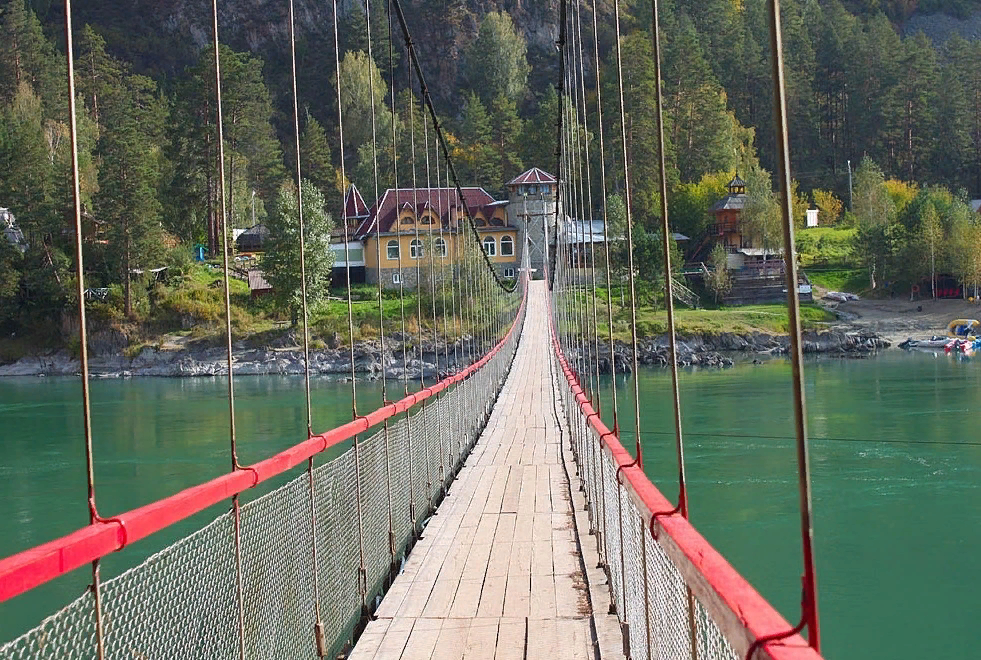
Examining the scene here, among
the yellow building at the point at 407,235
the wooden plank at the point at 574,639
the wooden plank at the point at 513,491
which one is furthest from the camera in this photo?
the yellow building at the point at 407,235

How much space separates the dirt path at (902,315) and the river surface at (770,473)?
9104 millimetres

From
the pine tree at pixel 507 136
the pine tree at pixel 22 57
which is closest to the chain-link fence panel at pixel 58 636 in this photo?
the pine tree at pixel 22 57

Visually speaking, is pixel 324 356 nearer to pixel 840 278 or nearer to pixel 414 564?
pixel 840 278

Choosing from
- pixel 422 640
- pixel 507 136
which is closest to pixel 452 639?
pixel 422 640

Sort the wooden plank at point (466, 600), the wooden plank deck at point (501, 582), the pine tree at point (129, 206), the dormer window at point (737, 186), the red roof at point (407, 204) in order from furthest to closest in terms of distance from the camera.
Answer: the dormer window at point (737, 186) < the red roof at point (407, 204) < the pine tree at point (129, 206) < the wooden plank at point (466, 600) < the wooden plank deck at point (501, 582)

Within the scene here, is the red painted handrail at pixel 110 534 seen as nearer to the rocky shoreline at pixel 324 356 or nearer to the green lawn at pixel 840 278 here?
the rocky shoreline at pixel 324 356

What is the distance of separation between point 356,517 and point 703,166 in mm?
49428

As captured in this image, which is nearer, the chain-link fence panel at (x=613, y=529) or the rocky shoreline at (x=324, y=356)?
the chain-link fence panel at (x=613, y=529)

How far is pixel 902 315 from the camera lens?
39.3 meters

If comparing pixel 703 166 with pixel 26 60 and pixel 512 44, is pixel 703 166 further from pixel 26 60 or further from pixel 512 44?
pixel 26 60

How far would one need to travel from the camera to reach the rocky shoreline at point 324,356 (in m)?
35.4

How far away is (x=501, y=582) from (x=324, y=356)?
1294 inches

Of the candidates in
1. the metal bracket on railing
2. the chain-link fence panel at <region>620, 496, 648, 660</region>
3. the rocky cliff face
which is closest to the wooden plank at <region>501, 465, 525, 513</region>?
the metal bracket on railing

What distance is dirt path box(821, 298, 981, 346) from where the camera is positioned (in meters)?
37.4
